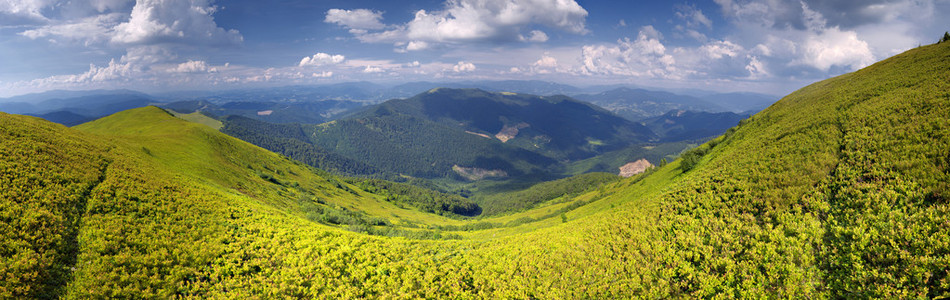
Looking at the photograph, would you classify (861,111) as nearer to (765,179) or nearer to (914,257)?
(765,179)

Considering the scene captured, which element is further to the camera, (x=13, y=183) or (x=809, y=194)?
(x=809, y=194)

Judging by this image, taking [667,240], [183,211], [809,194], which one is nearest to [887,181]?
[809,194]

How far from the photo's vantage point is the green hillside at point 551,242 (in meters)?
12.7

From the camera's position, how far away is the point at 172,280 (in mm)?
14234

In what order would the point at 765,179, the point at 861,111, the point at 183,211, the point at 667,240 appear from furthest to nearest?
the point at 861,111, the point at 765,179, the point at 183,211, the point at 667,240

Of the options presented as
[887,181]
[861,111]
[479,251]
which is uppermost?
[861,111]

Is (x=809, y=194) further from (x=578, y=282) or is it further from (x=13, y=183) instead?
(x=13, y=183)

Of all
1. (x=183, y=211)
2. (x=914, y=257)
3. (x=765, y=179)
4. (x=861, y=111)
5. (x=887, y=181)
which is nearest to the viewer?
(x=914, y=257)

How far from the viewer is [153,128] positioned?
3868 inches

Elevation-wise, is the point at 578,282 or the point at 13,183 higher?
the point at 13,183

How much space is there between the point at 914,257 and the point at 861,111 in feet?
86.5

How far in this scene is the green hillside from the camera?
41.5 ft

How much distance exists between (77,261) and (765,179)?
4213 centimetres

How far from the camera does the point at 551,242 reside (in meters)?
22.3
